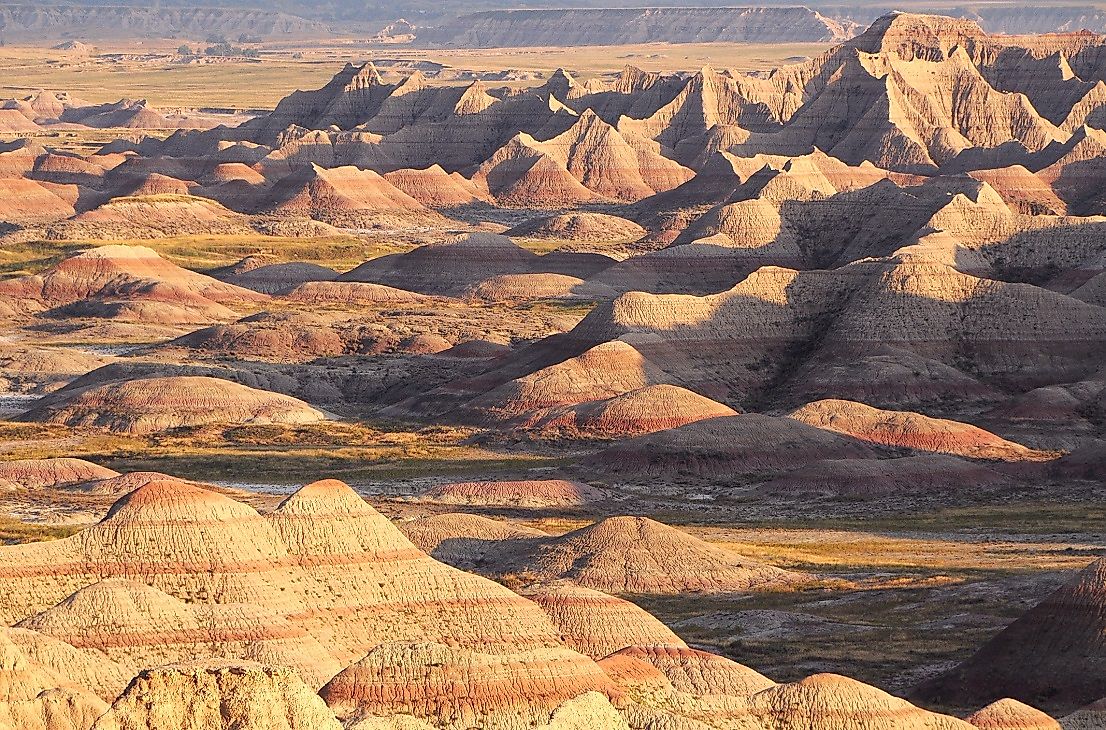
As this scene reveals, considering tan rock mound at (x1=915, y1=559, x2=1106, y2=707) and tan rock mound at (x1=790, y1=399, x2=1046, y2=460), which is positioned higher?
tan rock mound at (x1=915, y1=559, x2=1106, y2=707)

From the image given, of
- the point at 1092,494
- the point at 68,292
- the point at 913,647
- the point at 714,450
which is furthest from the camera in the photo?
the point at 68,292

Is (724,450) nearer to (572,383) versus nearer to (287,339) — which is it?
(572,383)

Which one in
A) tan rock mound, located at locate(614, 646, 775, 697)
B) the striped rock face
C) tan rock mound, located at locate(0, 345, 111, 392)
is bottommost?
tan rock mound, located at locate(0, 345, 111, 392)

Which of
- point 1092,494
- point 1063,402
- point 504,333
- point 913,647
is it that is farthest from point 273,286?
point 913,647

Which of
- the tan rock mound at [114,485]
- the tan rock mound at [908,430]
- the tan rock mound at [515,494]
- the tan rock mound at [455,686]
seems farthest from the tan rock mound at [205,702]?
the tan rock mound at [908,430]

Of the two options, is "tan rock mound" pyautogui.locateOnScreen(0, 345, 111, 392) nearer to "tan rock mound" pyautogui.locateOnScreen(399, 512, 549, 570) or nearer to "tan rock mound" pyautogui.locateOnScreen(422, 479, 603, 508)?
"tan rock mound" pyautogui.locateOnScreen(422, 479, 603, 508)

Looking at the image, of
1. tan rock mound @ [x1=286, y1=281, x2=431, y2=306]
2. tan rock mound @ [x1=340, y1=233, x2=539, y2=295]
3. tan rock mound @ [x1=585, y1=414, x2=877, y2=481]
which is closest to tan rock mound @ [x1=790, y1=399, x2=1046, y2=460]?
tan rock mound @ [x1=585, y1=414, x2=877, y2=481]

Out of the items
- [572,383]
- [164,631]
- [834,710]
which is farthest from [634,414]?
[834,710]

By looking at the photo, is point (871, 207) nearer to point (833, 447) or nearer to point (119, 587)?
point (833, 447)
